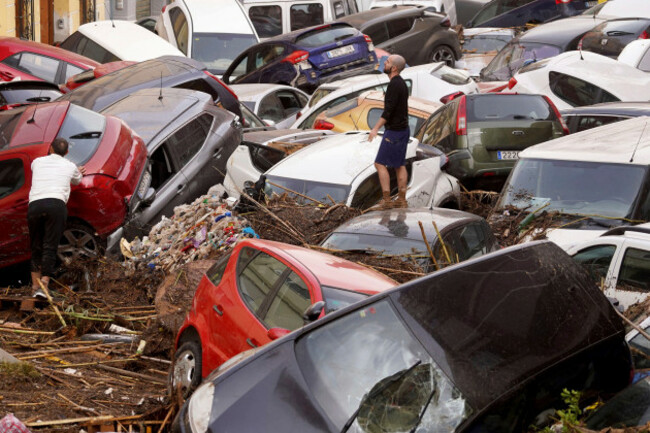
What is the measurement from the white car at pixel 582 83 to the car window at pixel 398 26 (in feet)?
22.9

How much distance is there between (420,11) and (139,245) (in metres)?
14.7

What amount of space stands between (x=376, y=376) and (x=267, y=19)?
21913 mm

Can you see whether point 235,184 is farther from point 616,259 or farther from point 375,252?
point 616,259

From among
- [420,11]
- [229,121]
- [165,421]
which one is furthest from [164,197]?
[420,11]

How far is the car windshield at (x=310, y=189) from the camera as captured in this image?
11305 millimetres

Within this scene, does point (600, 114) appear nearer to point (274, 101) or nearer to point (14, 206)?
point (274, 101)

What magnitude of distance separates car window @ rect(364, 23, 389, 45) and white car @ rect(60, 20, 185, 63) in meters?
5.62

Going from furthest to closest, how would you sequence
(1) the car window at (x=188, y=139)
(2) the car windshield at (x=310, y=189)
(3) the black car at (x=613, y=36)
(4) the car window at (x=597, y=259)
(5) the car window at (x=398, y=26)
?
(5) the car window at (x=398, y=26), (3) the black car at (x=613, y=36), (1) the car window at (x=188, y=139), (2) the car windshield at (x=310, y=189), (4) the car window at (x=597, y=259)

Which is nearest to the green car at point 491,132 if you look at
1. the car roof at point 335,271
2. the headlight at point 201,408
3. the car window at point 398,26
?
the car roof at point 335,271

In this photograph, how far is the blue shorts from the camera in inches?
462

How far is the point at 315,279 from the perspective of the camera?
690 centimetres

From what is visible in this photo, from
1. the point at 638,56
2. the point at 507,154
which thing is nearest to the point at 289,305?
the point at 507,154

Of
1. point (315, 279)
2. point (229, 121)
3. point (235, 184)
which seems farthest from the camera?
point (229, 121)

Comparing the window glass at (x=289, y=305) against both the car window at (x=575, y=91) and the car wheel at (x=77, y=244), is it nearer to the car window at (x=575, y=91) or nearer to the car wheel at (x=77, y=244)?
the car wheel at (x=77, y=244)
